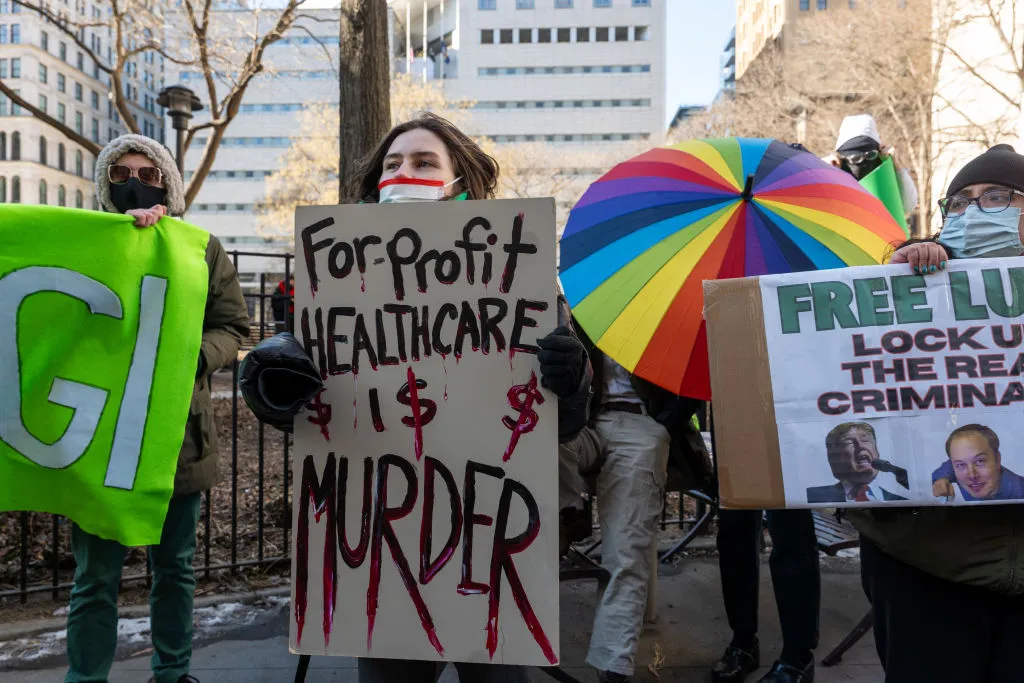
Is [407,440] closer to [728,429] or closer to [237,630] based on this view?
[728,429]

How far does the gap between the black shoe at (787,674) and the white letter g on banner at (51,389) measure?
8.34 ft

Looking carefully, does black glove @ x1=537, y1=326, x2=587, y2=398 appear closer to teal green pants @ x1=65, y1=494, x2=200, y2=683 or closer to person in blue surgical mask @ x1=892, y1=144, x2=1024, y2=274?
person in blue surgical mask @ x1=892, y1=144, x2=1024, y2=274

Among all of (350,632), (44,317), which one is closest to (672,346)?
(350,632)

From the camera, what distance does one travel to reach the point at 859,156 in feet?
13.3

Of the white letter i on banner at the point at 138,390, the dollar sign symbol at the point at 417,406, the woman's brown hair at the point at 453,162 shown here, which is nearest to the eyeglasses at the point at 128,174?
the white letter i on banner at the point at 138,390

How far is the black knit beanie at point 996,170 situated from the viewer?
189 cm

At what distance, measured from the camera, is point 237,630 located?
3580 mm

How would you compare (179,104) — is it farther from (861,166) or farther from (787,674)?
(787,674)

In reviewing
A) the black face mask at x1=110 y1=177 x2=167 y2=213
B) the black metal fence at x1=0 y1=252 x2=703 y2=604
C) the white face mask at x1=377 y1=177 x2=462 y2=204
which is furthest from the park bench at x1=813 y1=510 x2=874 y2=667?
the black face mask at x1=110 y1=177 x2=167 y2=213

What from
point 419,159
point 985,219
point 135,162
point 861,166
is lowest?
point 985,219

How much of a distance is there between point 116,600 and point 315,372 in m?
1.51

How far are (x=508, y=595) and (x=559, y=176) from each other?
34.1 meters

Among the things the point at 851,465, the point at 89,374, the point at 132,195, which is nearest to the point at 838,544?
the point at 851,465

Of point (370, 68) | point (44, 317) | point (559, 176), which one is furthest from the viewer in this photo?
point (559, 176)
